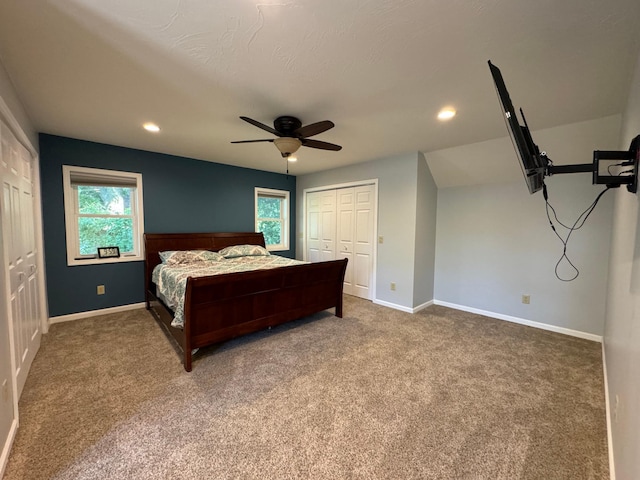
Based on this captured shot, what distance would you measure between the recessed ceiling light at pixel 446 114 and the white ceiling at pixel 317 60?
0.08 meters

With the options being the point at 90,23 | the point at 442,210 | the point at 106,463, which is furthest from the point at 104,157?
the point at 442,210

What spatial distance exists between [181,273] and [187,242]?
1327mm

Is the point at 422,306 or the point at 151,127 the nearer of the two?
the point at 151,127

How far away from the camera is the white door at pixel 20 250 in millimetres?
1870

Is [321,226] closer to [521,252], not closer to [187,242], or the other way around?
[187,242]

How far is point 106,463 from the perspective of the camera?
1.44 meters

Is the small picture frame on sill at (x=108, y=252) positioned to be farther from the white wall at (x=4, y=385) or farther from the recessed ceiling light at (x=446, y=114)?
the recessed ceiling light at (x=446, y=114)

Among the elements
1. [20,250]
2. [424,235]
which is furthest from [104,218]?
[424,235]

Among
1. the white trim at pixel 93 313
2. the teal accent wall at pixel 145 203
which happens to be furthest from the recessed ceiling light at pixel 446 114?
the white trim at pixel 93 313

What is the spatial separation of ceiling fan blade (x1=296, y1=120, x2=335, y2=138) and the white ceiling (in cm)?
19

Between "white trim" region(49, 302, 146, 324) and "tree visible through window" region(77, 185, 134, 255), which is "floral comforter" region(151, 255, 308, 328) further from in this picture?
"tree visible through window" region(77, 185, 134, 255)

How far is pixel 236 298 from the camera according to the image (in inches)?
105

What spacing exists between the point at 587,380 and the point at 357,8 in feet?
10.7

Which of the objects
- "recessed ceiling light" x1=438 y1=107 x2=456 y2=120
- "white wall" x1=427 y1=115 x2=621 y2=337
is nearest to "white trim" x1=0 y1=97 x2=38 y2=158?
"recessed ceiling light" x1=438 y1=107 x2=456 y2=120
